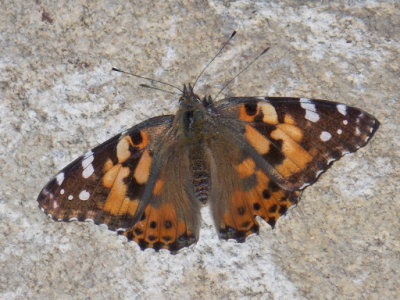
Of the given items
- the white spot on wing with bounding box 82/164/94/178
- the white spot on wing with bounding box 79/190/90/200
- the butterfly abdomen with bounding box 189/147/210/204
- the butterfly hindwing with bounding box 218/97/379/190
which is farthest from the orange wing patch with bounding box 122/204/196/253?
the butterfly hindwing with bounding box 218/97/379/190

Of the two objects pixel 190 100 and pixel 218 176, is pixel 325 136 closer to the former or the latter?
pixel 218 176

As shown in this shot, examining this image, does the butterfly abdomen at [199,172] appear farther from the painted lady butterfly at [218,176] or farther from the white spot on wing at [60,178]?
the white spot on wing at [60,178]

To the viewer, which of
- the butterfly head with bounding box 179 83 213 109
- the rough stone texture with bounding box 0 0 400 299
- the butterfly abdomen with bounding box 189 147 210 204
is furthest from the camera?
the butterfly head with bounding box 179 83 213 109

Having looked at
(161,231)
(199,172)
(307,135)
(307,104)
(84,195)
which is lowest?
(161,231)

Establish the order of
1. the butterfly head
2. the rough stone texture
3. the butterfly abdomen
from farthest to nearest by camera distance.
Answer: the butterfly head < the butterfly abdomen < the rough stone texture

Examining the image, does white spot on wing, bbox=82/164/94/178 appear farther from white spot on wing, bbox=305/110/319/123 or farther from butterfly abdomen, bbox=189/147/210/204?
white spot on wing, bbox=305/110/319/123

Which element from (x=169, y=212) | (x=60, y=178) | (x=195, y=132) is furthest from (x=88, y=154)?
(x=195, y=132)

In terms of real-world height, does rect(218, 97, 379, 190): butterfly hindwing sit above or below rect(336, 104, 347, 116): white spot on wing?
below

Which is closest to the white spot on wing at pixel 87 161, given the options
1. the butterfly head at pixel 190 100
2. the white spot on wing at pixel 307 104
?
the butterfly head at pixel 190 100
